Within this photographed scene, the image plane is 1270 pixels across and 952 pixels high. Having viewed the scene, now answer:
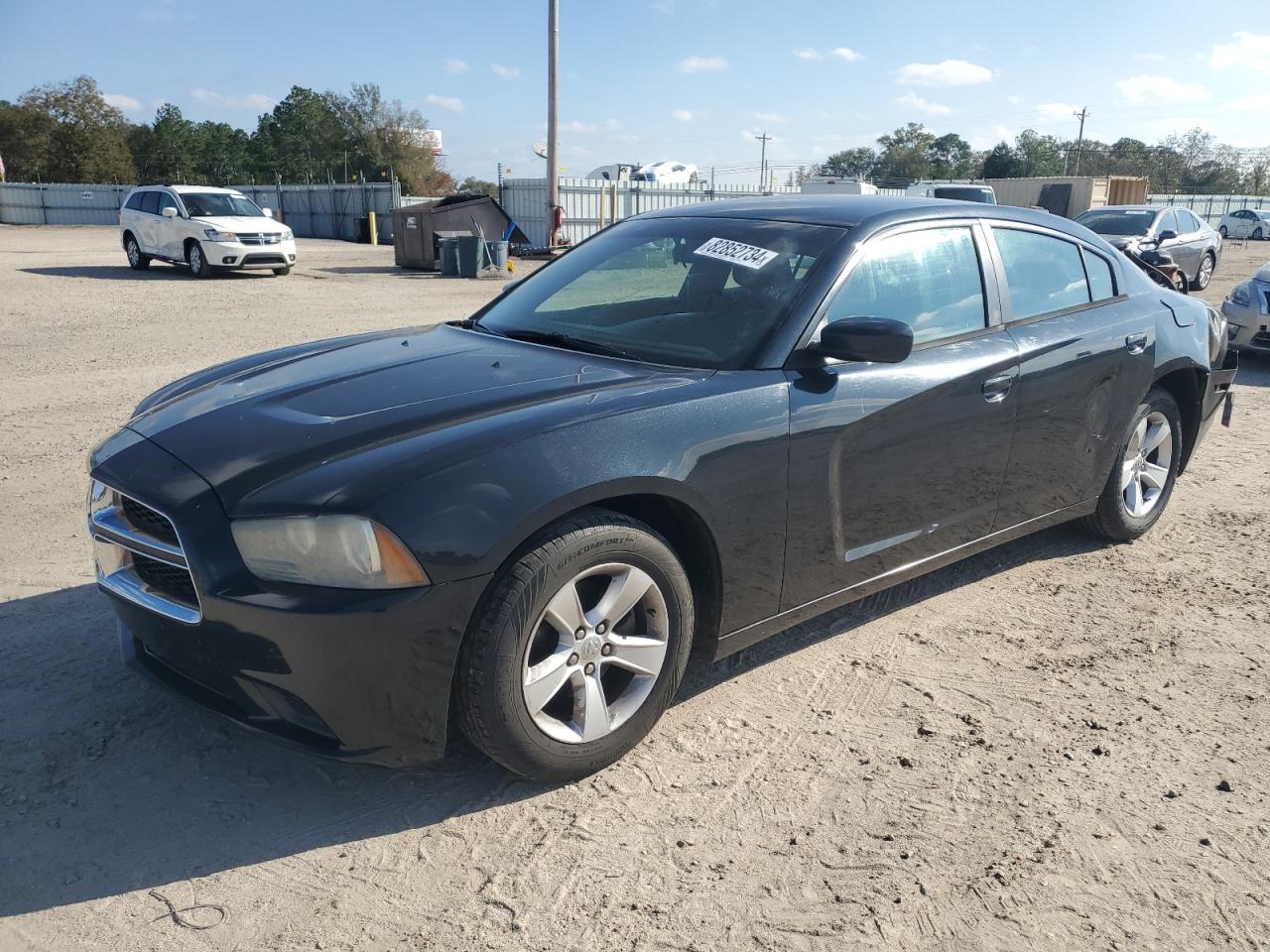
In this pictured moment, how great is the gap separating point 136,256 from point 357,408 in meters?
20.0

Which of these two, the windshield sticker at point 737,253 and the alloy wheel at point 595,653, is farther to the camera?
the windshield sticker at point 737,253

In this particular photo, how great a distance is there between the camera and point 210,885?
2.37 meters

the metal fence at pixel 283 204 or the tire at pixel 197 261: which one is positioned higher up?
the metal fence at pixel 283 204

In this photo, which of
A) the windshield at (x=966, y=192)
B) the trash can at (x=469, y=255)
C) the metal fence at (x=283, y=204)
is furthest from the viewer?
the metal fence at (x=283, y=204)

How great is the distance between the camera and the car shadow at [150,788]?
2.45 metres

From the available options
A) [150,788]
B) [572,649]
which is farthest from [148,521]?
[572,649]

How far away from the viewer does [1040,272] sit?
165 inches

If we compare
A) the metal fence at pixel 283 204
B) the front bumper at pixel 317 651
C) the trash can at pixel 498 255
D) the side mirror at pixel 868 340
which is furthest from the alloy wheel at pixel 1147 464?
the metal fence at pixel 283 204

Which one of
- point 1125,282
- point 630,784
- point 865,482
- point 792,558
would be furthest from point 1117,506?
point 630,784

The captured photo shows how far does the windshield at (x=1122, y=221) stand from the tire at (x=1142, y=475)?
1409 centimetres

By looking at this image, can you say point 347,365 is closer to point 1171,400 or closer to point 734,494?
point 734,494

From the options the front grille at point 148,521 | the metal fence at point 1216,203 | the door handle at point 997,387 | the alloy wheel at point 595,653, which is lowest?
the alloy wheel at point 595,653

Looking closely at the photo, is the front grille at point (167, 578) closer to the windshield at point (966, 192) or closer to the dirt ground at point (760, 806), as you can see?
the dirt ground at point (760, 806)

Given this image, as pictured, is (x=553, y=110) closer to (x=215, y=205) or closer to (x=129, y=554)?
(x=215, y=205)
